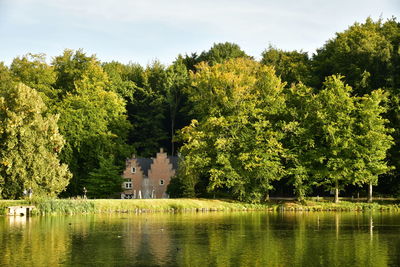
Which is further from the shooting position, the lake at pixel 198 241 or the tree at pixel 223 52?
the tree at pixel 223 52

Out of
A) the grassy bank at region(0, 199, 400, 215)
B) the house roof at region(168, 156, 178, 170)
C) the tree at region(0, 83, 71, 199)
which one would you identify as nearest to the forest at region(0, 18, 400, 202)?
the tree at region(0, 83, 71, 199)

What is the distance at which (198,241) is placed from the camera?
1539 inches

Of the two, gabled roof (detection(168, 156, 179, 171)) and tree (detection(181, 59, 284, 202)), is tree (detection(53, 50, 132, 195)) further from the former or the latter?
tree (detection(181, 59, 284, 202))

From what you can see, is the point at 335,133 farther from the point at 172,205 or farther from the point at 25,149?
the point at 25,149

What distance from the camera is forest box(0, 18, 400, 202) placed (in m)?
66.4

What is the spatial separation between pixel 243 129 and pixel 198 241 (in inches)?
1390

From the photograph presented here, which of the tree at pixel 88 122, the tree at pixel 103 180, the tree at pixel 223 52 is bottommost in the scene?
the tree at pixel 103 180

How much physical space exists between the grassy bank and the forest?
68.7 inches

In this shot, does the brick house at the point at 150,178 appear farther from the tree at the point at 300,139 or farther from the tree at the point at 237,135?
the tree at the point at 300,139

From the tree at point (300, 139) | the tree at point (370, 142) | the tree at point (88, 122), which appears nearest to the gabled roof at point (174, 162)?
the tree at point (88, 122)

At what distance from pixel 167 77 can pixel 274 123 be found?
2933cm

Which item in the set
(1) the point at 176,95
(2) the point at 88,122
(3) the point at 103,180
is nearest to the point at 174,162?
(3) the point at 103,180

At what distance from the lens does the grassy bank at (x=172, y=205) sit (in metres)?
60.0

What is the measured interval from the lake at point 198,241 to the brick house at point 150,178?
27.7 m
